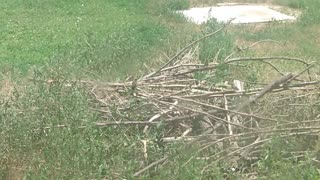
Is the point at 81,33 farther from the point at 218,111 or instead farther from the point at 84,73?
the point at 218,111

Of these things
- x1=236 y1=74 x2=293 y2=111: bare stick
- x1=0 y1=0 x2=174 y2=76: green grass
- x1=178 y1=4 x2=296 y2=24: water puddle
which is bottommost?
x1=178 y1=4 x2=296 y2=24: water puddle

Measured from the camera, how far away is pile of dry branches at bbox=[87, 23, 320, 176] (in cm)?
498

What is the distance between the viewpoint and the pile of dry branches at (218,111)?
498 cm

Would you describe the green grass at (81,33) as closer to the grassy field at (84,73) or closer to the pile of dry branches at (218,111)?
the grassy field at (84,73)

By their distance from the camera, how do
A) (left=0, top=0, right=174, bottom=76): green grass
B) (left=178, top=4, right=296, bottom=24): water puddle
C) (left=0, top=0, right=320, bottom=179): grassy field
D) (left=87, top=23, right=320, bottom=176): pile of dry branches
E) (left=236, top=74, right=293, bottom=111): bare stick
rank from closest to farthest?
(left=0, top=0, right=320, bottom=179): grassy field → (left=87, top=23, right=320, bottom=176): pile of dry branches → (left=236, top=74, right=293, bottom=111): bare stick → (left=0, top=0, right=174, bottom=76): green grass → (left=178, top=4, right=296, bottom=24): water puddle

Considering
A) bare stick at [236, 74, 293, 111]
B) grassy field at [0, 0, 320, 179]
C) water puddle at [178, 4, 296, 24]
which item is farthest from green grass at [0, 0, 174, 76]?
bare stick at [236, 74, 293, 111]

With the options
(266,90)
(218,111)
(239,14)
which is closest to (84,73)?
(218,111)

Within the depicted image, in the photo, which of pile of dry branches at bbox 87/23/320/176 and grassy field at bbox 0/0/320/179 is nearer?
grassy field at bbox 0/0/320/179

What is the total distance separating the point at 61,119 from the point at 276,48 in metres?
5.52

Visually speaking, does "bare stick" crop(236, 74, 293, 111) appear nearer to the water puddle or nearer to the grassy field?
the grassy field

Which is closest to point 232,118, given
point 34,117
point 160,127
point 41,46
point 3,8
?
point 160,127

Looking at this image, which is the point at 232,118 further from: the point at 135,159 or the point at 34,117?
the point at 34,117

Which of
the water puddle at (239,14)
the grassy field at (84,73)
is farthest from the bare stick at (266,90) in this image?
the water puddle at (239,14)

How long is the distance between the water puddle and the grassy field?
46cm
